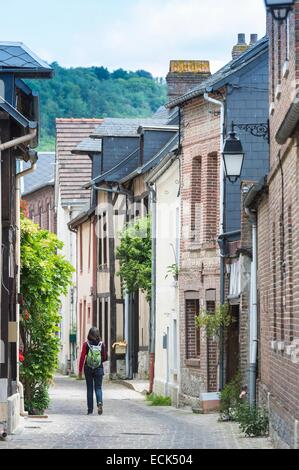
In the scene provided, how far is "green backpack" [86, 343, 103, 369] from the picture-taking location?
25375 mm

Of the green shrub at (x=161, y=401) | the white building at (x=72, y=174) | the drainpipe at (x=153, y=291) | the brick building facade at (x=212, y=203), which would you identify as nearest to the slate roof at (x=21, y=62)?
the brick building facade at (x=212, y=203)

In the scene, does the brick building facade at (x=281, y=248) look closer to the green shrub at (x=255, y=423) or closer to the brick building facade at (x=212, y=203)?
the green shrub at (x=255, y=423)

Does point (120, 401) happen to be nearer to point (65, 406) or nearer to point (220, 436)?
point (65, 406)

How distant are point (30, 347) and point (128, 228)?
43.6ft

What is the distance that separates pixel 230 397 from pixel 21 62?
776cm

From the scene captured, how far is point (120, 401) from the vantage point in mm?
32406

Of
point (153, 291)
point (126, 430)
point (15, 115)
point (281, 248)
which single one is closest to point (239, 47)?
point (153, 291)

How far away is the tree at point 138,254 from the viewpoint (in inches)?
1451

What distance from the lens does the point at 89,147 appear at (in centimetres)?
4647

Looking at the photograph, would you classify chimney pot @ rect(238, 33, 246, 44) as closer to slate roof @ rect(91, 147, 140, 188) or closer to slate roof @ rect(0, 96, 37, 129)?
slate roof @ rect(91, 147, 140, 188)

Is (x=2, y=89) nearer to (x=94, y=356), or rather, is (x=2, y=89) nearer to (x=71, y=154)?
(x=94, y=356)

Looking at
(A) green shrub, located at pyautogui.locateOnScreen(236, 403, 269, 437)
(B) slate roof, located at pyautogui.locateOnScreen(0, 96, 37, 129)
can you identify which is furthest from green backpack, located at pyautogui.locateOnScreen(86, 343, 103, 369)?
(B) slate roof, located at pyautogui.locateOnScreen(0, 96, 37, 129)

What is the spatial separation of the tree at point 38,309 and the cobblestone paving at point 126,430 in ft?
2.54

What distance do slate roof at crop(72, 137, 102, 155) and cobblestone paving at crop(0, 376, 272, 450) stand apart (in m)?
16.6
